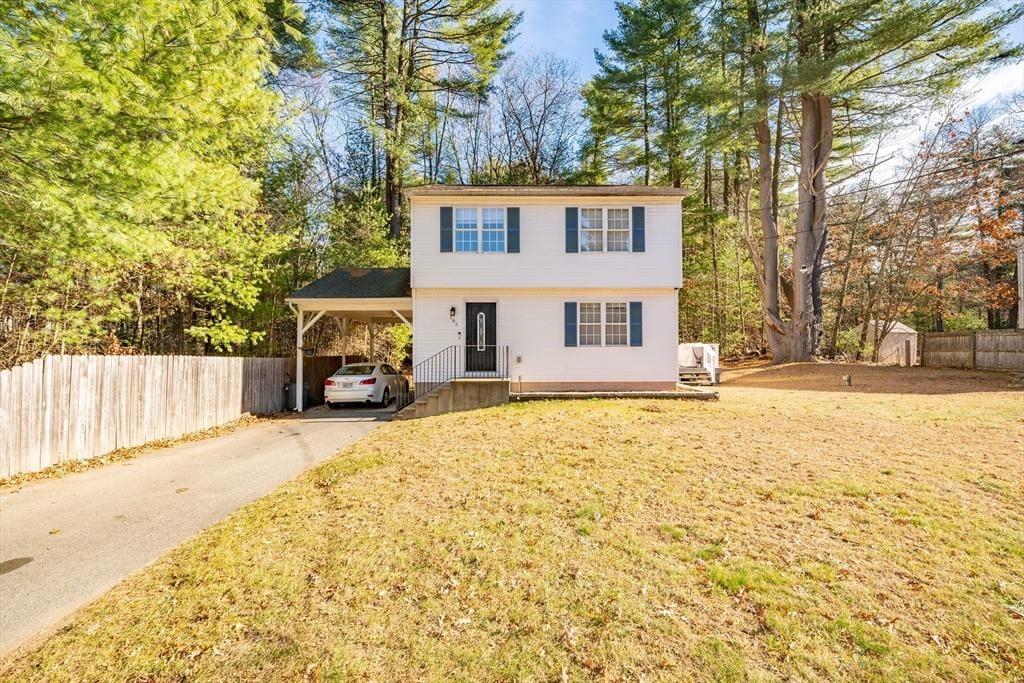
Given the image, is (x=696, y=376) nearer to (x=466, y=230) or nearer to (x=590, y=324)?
(x=590, y=324)

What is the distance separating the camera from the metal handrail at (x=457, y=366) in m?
13.3

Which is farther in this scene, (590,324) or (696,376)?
(696,376)

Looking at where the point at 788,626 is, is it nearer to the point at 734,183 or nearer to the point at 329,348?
the point at 329,348

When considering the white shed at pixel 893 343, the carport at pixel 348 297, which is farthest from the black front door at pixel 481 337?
the white shed at pixel 893 343

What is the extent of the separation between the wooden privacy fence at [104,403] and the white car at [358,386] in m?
2.41

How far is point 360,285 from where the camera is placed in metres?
14.7

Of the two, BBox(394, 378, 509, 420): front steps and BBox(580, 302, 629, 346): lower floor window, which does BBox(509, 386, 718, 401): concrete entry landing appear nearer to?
BBox(394, 378, 509, 420): front steps

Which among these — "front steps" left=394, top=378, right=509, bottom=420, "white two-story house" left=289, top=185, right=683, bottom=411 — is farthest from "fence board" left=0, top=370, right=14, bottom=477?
"white two-story house" left=289, top=185, right=683, bottom=411

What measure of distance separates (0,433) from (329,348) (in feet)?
45.5

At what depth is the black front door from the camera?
13.5 m

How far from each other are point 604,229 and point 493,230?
312 cm

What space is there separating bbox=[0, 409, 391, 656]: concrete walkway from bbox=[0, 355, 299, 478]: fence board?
610 millimetres

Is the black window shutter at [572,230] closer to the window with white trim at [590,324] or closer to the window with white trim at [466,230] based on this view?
the window with white trim at [590,324]

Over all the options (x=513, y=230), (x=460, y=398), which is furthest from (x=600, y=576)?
(x=513, y=230)
